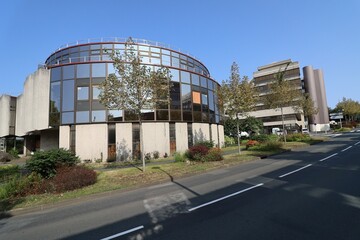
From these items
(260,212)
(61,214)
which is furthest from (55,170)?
(260,212)

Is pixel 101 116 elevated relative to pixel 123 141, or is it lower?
elevated

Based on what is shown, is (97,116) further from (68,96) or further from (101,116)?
(68,96)

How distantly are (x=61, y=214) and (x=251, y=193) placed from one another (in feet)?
19.9

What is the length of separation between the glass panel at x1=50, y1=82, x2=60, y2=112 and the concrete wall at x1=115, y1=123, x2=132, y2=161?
6.37m

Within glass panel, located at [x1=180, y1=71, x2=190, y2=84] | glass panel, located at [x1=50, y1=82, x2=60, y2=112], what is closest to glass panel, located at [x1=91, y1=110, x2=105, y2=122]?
glass panel, located at [x1=50, y1=82, x2=60, y2=112]

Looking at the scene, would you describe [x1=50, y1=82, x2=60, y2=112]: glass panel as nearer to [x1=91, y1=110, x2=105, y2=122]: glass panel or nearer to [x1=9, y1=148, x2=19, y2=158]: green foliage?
[x1=91, y1=110, x2=105, y2=122]: glass panel

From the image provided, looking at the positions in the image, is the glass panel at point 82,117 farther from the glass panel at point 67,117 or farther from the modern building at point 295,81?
the modern building at point 295,81

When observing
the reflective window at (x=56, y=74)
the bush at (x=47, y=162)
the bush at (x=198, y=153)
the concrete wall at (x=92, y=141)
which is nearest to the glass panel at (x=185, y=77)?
the concrete wall at (x=92, y=141)

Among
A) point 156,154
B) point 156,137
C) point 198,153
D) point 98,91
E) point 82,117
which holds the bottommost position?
point 156,154

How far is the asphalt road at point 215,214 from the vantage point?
450 cm

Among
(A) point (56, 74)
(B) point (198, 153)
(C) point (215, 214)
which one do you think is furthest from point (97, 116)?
(C) point (215, 214)

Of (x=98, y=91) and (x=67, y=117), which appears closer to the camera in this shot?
(x=67, y=117)

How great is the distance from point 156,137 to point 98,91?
7465 mm

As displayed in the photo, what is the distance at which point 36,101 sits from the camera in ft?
77.9
